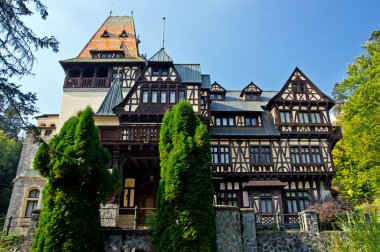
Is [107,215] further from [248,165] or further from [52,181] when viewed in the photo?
[248,165]

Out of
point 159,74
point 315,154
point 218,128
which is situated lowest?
point 315,154

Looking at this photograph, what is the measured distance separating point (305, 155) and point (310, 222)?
901cm

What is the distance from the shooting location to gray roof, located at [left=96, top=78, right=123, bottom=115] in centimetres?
2187

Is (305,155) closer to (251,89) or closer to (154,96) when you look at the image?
(251,89)

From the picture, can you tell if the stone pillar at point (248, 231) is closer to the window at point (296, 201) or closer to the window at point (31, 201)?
the window at point (296, 201)

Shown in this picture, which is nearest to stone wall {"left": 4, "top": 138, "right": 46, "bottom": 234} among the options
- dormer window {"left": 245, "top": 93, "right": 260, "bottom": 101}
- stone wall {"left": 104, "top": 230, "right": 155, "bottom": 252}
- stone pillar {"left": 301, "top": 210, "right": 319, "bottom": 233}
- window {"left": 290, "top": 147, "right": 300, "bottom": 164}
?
stone wall {"left": 104, "top": 230, "right": 155, "bottom": 252}

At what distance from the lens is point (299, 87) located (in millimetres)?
24688

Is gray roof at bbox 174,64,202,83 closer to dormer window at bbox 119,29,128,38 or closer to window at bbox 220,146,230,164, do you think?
window at bbox 220,146,230,164

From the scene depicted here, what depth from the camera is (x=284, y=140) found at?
75.9 feet

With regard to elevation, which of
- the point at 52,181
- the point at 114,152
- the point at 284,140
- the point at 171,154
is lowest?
the point at 52,181

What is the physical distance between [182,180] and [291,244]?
618cm

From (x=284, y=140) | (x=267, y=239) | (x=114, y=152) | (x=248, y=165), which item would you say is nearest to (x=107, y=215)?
(x=114, y=152)

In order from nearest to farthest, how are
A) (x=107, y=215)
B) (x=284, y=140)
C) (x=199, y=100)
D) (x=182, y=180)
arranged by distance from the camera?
(x=182, y=180) → (x=107, y=215) → (x=199, y=100) → (x=284, y=140)

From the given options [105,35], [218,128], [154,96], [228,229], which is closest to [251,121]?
[218,128]
